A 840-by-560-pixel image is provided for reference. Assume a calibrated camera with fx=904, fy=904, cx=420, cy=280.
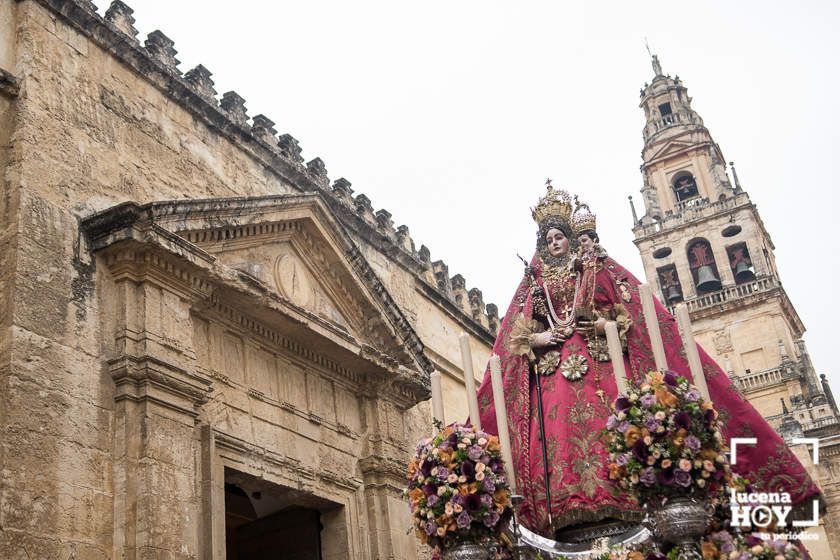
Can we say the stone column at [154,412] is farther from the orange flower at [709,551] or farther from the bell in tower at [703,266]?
the bell in tower at [703,266]

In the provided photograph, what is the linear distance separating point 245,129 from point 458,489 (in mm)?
7000

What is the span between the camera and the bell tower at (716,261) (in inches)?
1280

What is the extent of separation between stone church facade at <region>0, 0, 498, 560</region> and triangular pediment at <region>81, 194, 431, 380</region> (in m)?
0.03

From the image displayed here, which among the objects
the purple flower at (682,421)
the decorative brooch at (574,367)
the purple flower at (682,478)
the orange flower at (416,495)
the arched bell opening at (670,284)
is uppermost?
the arched bell opening at (670,284)

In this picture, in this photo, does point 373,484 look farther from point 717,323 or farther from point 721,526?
point 717,323

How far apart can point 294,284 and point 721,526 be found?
6.51 metres

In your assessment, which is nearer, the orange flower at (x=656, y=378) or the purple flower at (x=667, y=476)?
the purple flower at (x=667, y=476)

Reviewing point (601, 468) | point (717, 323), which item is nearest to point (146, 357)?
point (601, 468)

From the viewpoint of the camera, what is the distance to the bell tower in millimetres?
32500

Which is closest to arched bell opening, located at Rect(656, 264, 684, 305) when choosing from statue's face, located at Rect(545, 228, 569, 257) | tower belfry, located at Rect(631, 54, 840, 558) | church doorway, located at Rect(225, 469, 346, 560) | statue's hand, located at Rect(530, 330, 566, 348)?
tower belfry, located at Rect(631, 54, 840, 558)

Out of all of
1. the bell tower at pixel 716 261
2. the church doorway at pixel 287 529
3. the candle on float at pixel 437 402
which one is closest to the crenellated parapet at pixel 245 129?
the church doorway at pixel 287 529

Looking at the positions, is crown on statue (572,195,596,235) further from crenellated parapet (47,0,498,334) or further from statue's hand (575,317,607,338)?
crenellated parapet (47,0,498,334)

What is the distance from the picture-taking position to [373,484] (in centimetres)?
1001

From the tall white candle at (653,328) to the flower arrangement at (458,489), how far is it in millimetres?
946
